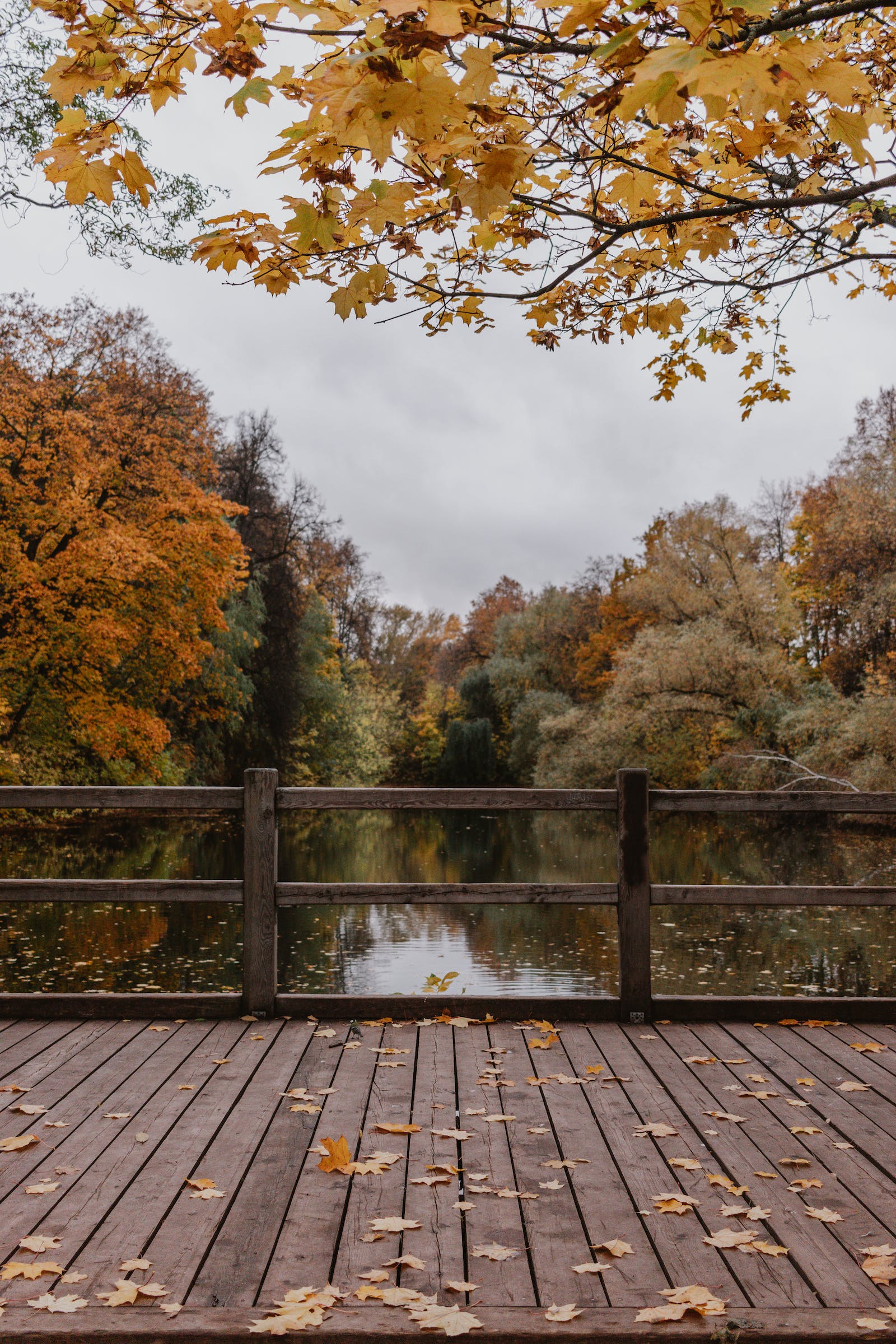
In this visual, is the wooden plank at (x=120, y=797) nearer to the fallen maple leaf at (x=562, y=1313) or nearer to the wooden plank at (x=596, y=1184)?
the wooden plank at (x=596, y=1184)

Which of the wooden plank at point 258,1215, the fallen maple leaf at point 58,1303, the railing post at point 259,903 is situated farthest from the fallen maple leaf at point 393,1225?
the railing post at point 259,903

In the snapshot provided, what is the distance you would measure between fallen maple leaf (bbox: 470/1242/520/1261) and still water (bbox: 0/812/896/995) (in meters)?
5.58

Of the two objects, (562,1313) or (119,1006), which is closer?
(562,1313)

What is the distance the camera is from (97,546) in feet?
56.9

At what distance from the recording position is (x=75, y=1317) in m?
2.22

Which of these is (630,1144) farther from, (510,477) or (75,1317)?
(510,477)

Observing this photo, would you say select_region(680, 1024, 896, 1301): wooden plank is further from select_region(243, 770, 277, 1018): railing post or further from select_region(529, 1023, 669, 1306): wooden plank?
select_region(243, 770, 277, 1018): railing post

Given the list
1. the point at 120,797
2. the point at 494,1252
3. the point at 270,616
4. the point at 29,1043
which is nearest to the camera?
the point at 494,1252

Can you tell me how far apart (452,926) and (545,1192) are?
11290 millimetres

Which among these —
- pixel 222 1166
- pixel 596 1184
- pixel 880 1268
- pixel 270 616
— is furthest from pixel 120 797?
pixel 270 616

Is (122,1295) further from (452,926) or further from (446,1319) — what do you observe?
(452,926)

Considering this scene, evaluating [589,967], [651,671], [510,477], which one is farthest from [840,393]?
[589,967]

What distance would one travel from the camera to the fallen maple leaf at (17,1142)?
312 centimetres

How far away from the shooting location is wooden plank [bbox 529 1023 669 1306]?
2.38 m
